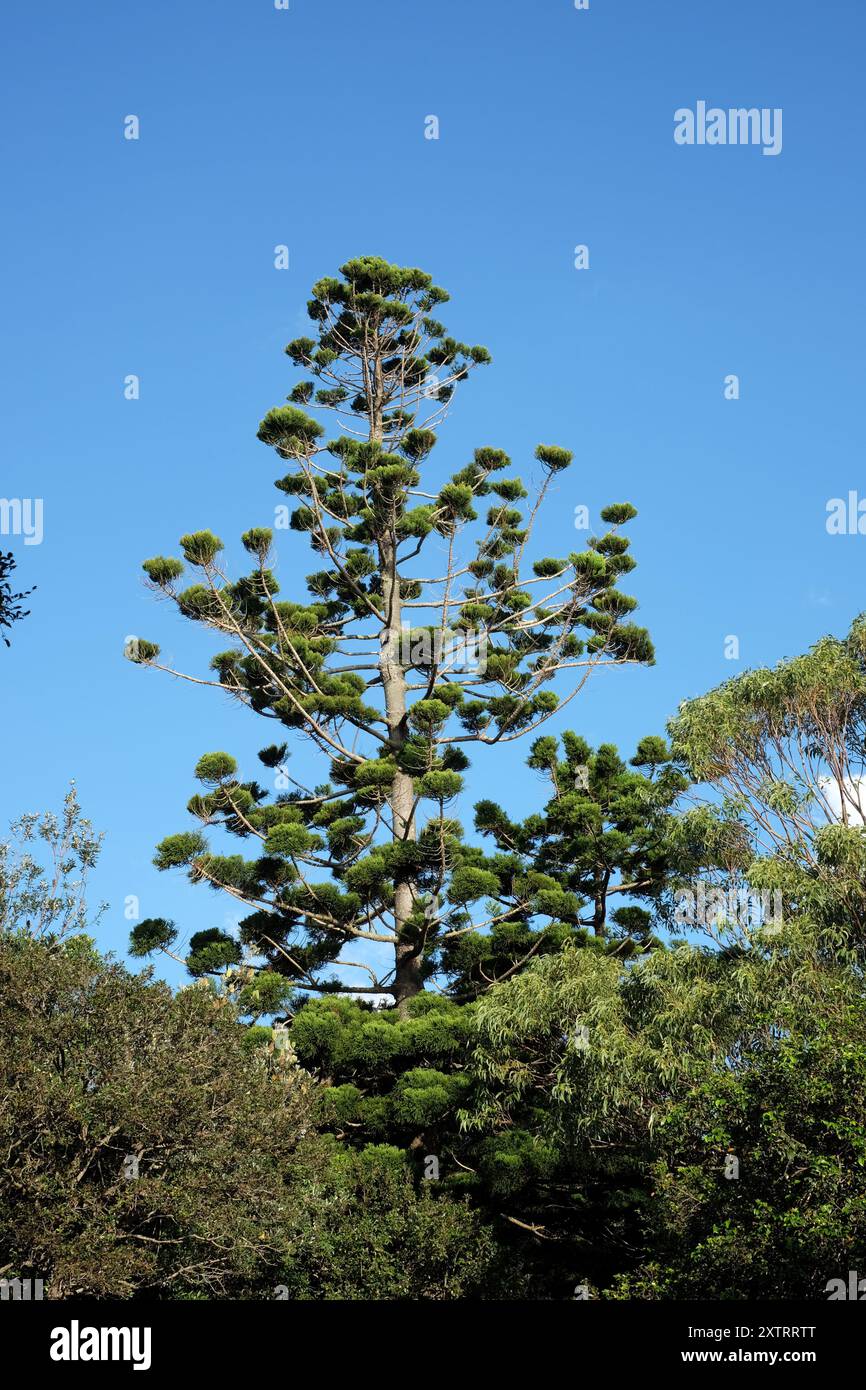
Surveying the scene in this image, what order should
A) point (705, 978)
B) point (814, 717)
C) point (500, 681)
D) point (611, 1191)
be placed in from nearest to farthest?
point (705, 978) < point (814, 717) < point (611, 1191) < point (500, 681)

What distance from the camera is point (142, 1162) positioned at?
10797 millimetres

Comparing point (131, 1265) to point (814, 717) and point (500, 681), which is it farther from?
point (500, 681)

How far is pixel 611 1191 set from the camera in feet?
59.2
